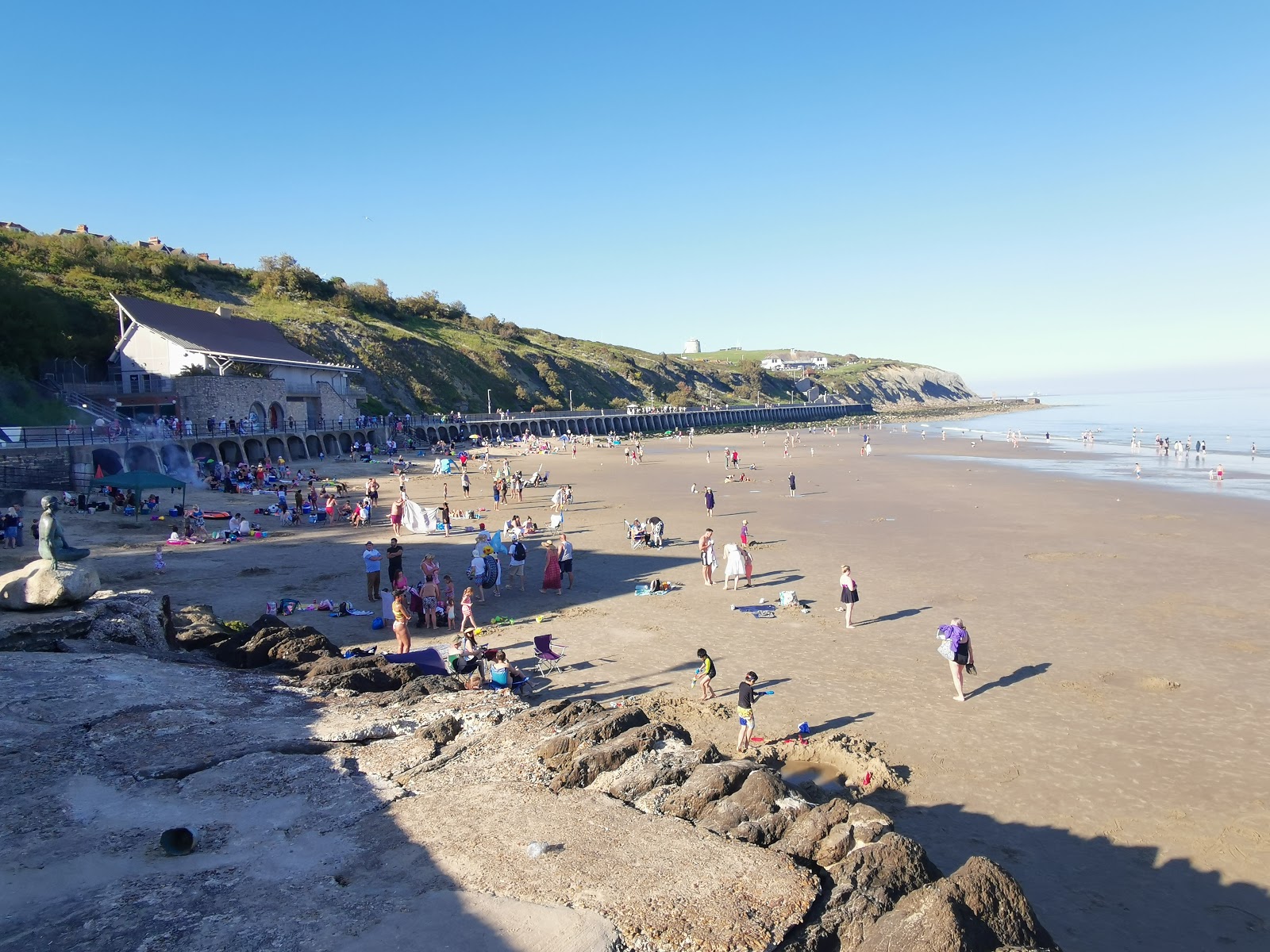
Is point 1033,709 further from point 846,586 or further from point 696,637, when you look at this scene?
point 696,637

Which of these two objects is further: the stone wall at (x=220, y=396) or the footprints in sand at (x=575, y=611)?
the stone wall at (x=220, y=396)

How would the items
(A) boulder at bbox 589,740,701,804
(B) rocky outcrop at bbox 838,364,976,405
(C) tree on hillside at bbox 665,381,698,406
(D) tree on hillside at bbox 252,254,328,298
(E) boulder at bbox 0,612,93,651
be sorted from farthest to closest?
(B) rocky outcrop at bbox 838,364,976,405 → (C) tree on hillside at bbox 665,381,698,406 → (D) tree on hillside at bbox 252,254,328,298 → (E) boulder at bbox 0,612,93,651 → (A) boulder at bbox 589,740,701,804

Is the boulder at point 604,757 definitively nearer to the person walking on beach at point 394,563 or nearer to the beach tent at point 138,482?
the person walking on beach at point 394,563

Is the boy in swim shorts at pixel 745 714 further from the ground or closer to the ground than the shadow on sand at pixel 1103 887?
further from the ground

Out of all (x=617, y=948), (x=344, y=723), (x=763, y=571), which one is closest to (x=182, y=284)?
(x=763, y=571)

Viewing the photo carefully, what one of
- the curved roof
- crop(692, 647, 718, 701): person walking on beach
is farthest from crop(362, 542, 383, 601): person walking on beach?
the curved roof

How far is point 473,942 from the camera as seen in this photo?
4680 millimetres

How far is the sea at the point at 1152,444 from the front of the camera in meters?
35.8

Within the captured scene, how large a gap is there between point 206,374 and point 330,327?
93.2 ft

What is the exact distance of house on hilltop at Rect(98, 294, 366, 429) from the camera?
136ft

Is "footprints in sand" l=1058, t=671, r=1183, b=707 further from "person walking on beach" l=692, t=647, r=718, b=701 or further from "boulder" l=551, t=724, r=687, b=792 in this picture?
"boulder" l=551, t=724, r=687, b=792

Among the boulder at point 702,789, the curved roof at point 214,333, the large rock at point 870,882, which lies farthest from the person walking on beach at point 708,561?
the curved roof at point 214,333

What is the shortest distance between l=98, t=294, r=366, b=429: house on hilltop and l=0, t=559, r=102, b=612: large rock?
3397cm

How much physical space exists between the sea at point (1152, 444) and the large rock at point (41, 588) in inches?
1425
